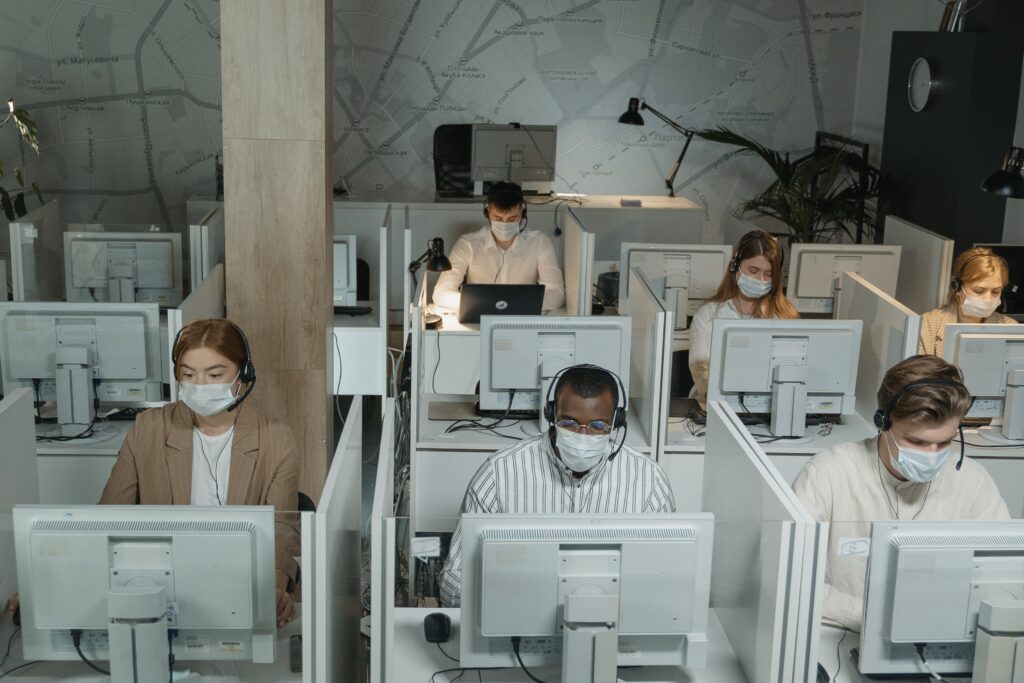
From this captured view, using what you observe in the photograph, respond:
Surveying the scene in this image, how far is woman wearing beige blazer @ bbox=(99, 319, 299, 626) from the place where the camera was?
9.35 ft

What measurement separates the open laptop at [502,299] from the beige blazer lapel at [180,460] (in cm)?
191

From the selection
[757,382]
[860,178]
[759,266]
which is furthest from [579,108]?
[757,382]

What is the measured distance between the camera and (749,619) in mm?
2271

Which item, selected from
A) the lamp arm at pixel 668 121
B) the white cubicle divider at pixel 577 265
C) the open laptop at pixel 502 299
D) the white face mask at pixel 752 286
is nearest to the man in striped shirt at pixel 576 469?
the white face mask at pixel 752 286

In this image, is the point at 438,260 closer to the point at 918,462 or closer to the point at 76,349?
the point at 76,349

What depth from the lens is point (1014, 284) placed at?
4879 mm

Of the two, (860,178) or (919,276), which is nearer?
(919,276)

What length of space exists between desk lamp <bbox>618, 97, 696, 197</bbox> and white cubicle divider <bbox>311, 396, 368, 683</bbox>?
4.64m

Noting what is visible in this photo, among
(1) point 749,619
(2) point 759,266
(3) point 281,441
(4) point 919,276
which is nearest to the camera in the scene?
(1) point 749,619

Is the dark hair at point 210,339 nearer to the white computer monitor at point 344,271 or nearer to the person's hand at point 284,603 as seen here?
the person's hand at point 284,603

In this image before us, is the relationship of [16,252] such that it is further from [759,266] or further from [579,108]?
[579,108]

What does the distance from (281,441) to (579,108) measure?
204 inches

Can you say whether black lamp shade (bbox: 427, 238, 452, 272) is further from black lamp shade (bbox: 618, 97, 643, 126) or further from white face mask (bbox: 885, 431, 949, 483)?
black lamp shade (bbox: 618, 97, 643, 126)

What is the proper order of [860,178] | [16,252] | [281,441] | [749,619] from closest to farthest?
[749,619]
[281,441]
[16,252]
[860,178]
